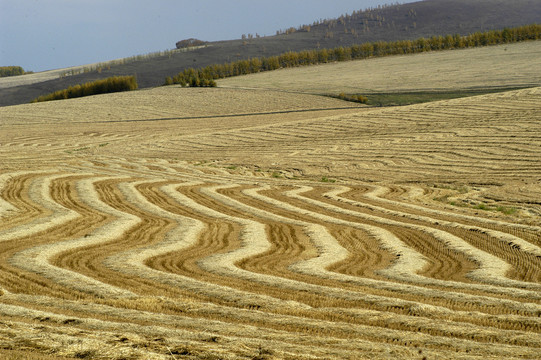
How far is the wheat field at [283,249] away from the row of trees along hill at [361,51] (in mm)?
59788

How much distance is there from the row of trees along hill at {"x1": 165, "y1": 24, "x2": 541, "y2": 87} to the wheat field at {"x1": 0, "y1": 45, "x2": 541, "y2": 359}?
196ft

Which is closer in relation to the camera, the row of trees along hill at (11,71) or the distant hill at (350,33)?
the distant hill at (350,33)

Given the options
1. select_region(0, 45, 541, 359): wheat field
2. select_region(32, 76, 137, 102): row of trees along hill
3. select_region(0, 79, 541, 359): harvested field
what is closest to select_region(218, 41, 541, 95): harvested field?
select_region(32, 76, 137, 102): row of trees along hill

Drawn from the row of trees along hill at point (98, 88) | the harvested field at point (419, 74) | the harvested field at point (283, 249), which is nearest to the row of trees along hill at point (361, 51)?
the harvested field at point (419, 74)

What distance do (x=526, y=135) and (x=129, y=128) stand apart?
105 feet

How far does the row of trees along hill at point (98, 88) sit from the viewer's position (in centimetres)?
9031

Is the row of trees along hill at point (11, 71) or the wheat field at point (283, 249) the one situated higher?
the row of trees along hill at point (11, 71)

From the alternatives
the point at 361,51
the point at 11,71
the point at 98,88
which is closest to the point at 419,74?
the point at 361,51

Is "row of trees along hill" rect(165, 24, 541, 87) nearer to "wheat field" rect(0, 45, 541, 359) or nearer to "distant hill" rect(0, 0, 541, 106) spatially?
A: "distant hill" rect(0, 0, 541, 106)

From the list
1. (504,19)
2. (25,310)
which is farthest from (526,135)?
(504,19)

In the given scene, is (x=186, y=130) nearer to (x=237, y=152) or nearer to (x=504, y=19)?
(x=237, y=152)

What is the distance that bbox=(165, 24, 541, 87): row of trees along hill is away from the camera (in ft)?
308

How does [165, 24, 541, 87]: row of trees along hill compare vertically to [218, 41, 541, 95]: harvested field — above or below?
above

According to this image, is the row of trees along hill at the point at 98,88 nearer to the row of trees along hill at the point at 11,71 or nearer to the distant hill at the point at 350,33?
the distant hill at the point at 350,33
